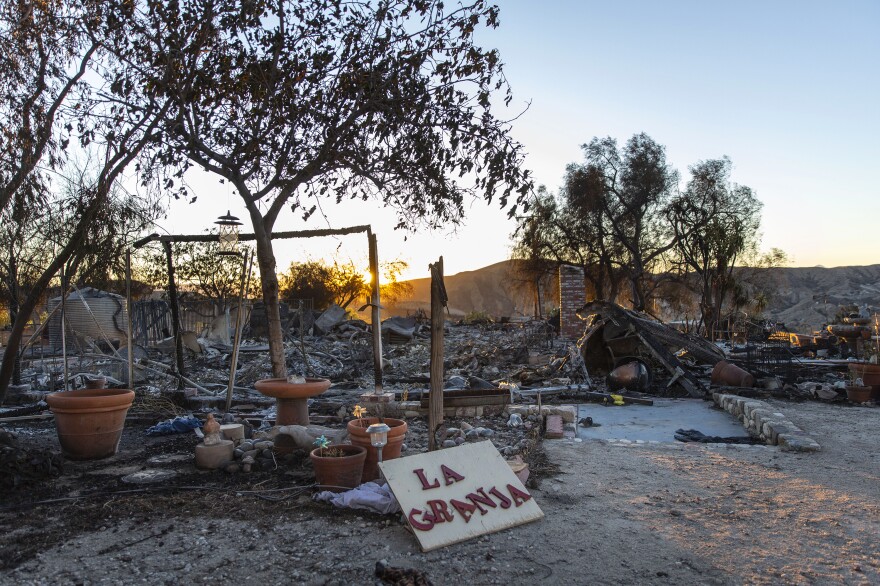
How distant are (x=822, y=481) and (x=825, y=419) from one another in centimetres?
377

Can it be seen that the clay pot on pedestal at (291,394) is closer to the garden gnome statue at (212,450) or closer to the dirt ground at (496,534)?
the garden gnome statue at (212,450)

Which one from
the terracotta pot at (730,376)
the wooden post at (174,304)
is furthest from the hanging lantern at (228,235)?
the terracotta pot at (730,376)

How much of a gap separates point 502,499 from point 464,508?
1.03ft

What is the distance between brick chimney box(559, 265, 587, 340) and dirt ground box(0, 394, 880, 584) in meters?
12.1

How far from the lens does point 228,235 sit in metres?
8.00

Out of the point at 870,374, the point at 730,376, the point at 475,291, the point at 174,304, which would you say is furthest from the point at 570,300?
the point at 475,291

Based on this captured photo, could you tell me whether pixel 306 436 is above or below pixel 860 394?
above

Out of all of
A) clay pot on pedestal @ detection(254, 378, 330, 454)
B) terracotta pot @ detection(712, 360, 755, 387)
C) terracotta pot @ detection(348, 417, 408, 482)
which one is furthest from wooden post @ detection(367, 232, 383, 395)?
terracotta pot @ detection(712, 360, 755, 387)

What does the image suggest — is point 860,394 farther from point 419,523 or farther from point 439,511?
point 419,523

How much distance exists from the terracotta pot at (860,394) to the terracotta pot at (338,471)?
9.12 meters

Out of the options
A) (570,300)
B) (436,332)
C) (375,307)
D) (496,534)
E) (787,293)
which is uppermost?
(787,293)

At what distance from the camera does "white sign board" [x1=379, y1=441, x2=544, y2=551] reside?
12.2 feet

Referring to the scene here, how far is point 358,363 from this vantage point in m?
14.8

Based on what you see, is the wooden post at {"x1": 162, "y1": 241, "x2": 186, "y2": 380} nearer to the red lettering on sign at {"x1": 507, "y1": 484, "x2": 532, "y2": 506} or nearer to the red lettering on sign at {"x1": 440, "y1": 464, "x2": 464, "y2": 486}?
the red lettering on sign at {"x1": 440, "y1": 464, "x2": 464, "y2": 486}
